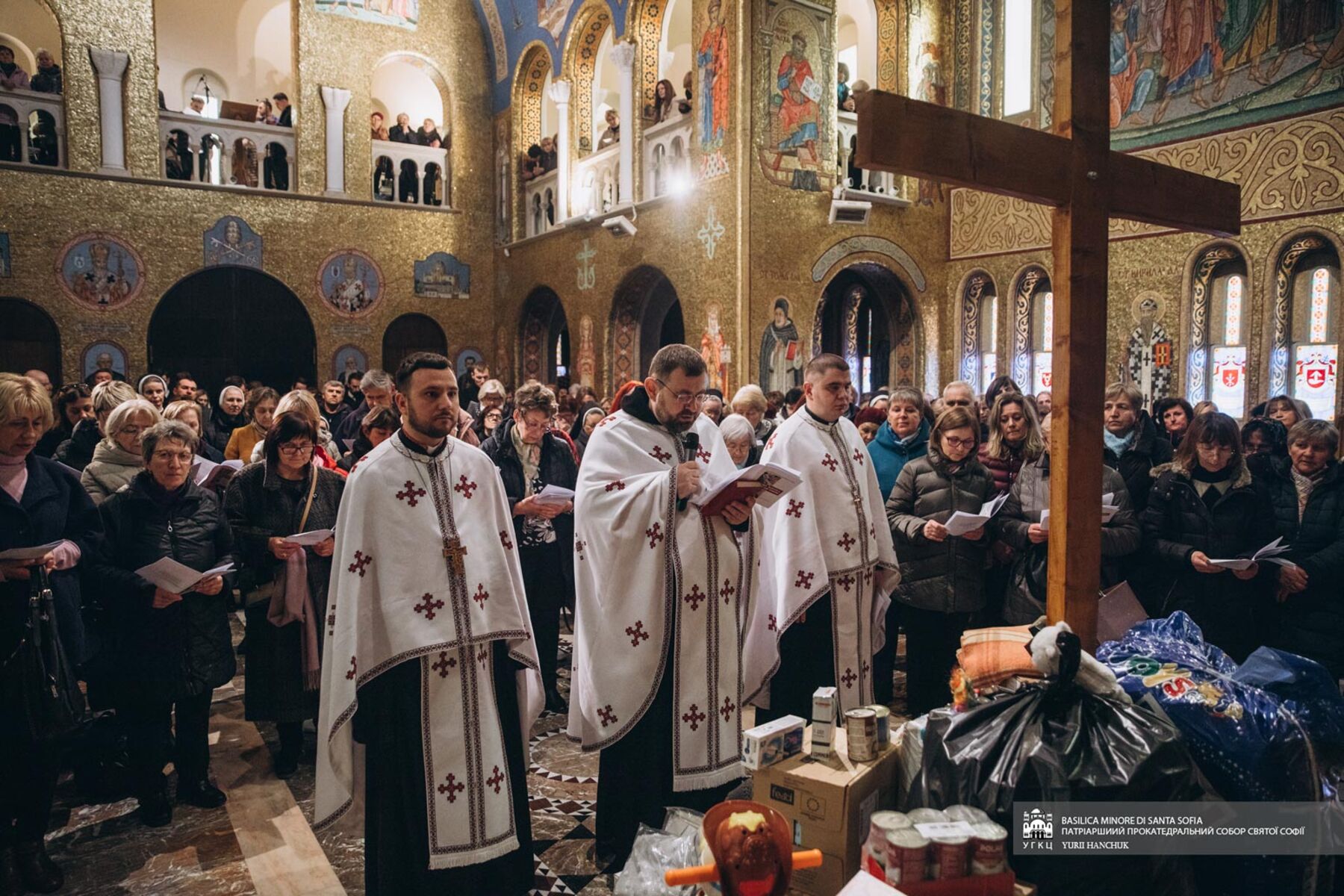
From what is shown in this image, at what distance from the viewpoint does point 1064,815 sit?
177 centimetres

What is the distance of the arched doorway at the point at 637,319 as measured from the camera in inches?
571

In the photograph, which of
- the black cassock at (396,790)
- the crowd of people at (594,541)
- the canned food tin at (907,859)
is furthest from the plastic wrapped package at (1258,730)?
the black cassock at (396,790)

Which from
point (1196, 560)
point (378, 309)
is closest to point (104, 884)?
point (1196, 560)

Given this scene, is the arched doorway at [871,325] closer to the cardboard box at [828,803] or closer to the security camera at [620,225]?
the security camera at [620,225]

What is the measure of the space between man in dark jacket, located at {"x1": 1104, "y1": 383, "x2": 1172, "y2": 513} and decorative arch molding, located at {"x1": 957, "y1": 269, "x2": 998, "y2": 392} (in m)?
8.24

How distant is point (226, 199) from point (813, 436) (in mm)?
14881

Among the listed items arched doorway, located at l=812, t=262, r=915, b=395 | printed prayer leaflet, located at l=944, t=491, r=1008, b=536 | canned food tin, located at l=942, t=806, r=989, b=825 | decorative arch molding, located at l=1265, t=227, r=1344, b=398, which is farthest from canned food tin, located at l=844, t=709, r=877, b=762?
arched doorway, located at l=812, t=262, r=915, b=395

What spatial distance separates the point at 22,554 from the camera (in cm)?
304

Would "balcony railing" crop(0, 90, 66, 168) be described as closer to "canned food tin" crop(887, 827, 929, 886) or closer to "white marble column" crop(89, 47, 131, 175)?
"white marble column" crop(89, 47, 131, 175)

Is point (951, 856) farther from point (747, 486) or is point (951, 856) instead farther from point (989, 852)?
point (747, 486)

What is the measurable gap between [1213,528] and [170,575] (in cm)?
463

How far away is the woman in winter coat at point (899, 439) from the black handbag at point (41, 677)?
12.9 feet

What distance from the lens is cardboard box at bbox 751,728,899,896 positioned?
6.97 ft

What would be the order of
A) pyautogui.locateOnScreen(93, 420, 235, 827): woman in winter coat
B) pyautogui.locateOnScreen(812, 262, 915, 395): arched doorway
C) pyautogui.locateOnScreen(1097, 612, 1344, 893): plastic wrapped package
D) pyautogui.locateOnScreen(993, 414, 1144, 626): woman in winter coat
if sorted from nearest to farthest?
pyautogui.locateOnScreen(1097, 612, 1344, 893): plastic wrapped package → pyautogui.locateOnScreen(93, 420, 235, 827): woman in winter coat → pyautogui.locateOnScreen(993, 414, 1144, 626): woman in winter coat → pyautogui.locateOnScreen(812, 262, 915, 395): arched doorway
